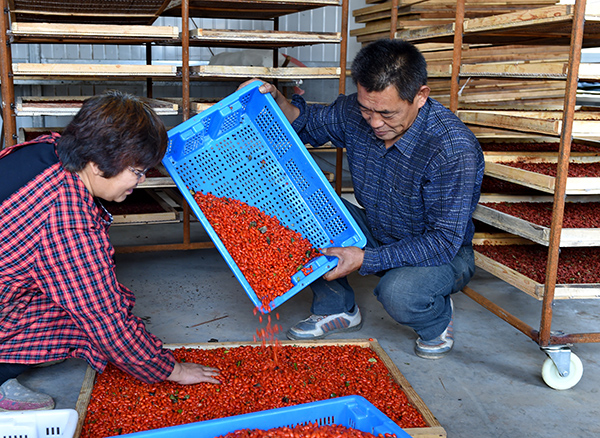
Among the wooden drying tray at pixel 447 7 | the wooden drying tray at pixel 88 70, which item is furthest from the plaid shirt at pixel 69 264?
the wooden drying tray at pixel 447 7

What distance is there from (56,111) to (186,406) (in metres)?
2.01

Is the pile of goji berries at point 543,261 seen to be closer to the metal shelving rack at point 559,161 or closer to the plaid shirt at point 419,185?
the metal shelving rack at point 559,161

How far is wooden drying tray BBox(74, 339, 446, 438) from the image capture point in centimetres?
190

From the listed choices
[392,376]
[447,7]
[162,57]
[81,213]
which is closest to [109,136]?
[81,213]

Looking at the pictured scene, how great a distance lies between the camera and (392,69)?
2.32 m

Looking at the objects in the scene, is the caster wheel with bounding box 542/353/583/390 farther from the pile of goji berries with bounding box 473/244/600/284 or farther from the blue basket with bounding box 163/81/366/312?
the blue basket with bounding box 163/81/366/312

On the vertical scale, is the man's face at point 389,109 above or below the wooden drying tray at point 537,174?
above

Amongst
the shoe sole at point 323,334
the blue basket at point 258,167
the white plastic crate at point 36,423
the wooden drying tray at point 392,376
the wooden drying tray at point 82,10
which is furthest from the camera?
the wooden drying tray at point 82,10

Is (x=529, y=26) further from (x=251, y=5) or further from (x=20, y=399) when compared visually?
(x=20, y=399)

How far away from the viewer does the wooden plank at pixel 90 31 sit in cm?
315

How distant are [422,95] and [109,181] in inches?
53.0

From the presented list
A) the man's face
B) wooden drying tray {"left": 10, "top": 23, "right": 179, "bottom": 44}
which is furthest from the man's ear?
wooden drying tray {"left": 10, "top": 23, "right": 179, "bottom": 44}

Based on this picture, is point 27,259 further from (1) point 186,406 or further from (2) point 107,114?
(1) point 186,406

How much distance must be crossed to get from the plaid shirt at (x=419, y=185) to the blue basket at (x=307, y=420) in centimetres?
88
